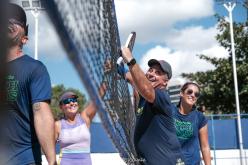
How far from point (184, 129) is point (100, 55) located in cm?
260

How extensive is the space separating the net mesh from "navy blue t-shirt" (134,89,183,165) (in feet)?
0.26

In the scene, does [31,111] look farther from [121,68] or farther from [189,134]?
[189,134]

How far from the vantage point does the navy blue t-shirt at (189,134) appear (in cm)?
496

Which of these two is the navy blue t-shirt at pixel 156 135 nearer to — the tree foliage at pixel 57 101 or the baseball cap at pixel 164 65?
the baseball cap at pixel 164 65

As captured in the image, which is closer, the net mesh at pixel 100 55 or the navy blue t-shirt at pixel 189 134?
A: the net mesh at pixel 100 55

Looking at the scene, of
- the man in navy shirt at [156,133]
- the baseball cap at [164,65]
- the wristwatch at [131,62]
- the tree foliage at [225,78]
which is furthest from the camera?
the tree foliage at [225,78]

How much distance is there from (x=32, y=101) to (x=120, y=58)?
799 mm

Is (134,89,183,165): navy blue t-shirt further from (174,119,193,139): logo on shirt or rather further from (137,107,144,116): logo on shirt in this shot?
(174,119,193,139): logo on shirt

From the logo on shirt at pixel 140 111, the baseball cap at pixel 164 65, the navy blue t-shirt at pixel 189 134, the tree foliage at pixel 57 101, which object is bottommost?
the tree foliage at pixel 57 101

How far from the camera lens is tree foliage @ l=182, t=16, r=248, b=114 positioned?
2570 cm

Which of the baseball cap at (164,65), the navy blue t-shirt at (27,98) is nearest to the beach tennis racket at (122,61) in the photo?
the baseball cap at (164,65)

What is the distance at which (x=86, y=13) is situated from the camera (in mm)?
2201

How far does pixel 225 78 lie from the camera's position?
85.5 feet

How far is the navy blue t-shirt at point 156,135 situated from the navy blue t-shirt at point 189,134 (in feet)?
4.73
